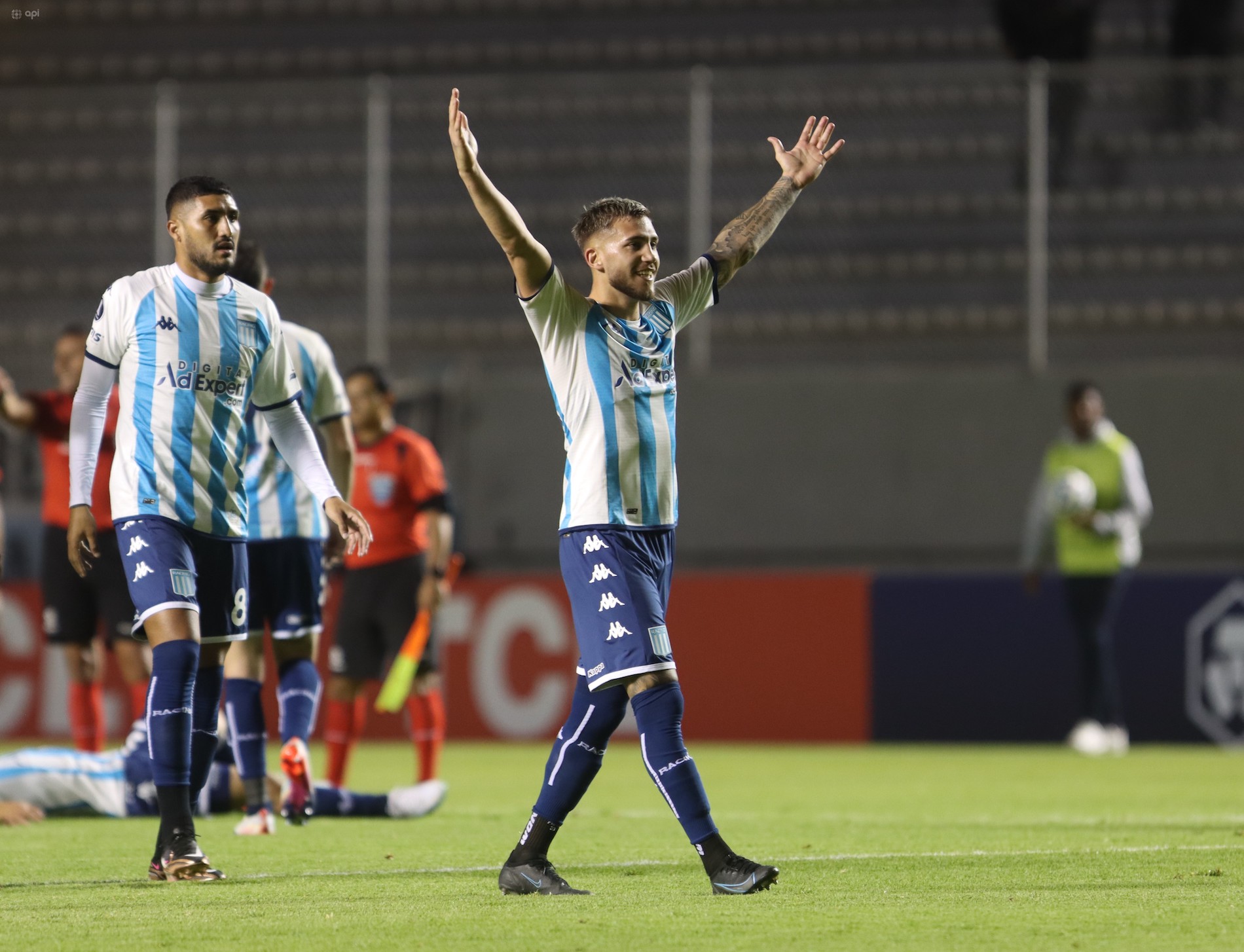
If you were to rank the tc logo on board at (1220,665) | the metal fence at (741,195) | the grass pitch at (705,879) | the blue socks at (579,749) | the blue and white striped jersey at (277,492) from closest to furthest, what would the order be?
the grass pitch at (705,879) < the blue socks at (579,749) < the blue and white striped jersey at (277,492) < the tc logo on board at (1220,665) < the metal fence at (741,195)

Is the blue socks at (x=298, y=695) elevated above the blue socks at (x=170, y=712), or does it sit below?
below

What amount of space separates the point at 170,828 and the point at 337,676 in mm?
3049

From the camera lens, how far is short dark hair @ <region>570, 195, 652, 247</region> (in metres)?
5.15

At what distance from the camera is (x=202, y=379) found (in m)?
5.53

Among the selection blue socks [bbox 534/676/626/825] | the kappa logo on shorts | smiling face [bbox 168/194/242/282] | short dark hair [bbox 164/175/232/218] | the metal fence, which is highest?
the metal fence

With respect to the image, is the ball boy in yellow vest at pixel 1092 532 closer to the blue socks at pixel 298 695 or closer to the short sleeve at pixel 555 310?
the blue socks at pixel 298 695

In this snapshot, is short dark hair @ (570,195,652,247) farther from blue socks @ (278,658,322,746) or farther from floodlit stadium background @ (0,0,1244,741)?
floodlit stadium background @ (0,0,1244,741)

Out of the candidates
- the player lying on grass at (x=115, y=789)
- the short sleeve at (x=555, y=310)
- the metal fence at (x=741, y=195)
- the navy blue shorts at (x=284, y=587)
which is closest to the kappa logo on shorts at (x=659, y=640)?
the short sleeve at (x=555, y=310)

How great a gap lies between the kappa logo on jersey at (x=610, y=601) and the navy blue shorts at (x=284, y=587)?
96.4 inches

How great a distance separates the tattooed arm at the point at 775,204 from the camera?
5.52m

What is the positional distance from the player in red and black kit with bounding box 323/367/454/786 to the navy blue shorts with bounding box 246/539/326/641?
1.19 meters

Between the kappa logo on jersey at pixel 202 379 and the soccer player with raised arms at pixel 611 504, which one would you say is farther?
the kappa logo on jersey at pixel 202 379

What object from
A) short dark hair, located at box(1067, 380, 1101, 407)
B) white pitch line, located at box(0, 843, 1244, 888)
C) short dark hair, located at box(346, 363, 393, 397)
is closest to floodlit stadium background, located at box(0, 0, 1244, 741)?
short dark hair, located at box(1067, 380, 1101, 407)

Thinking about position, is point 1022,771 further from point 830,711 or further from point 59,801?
point 59,801
